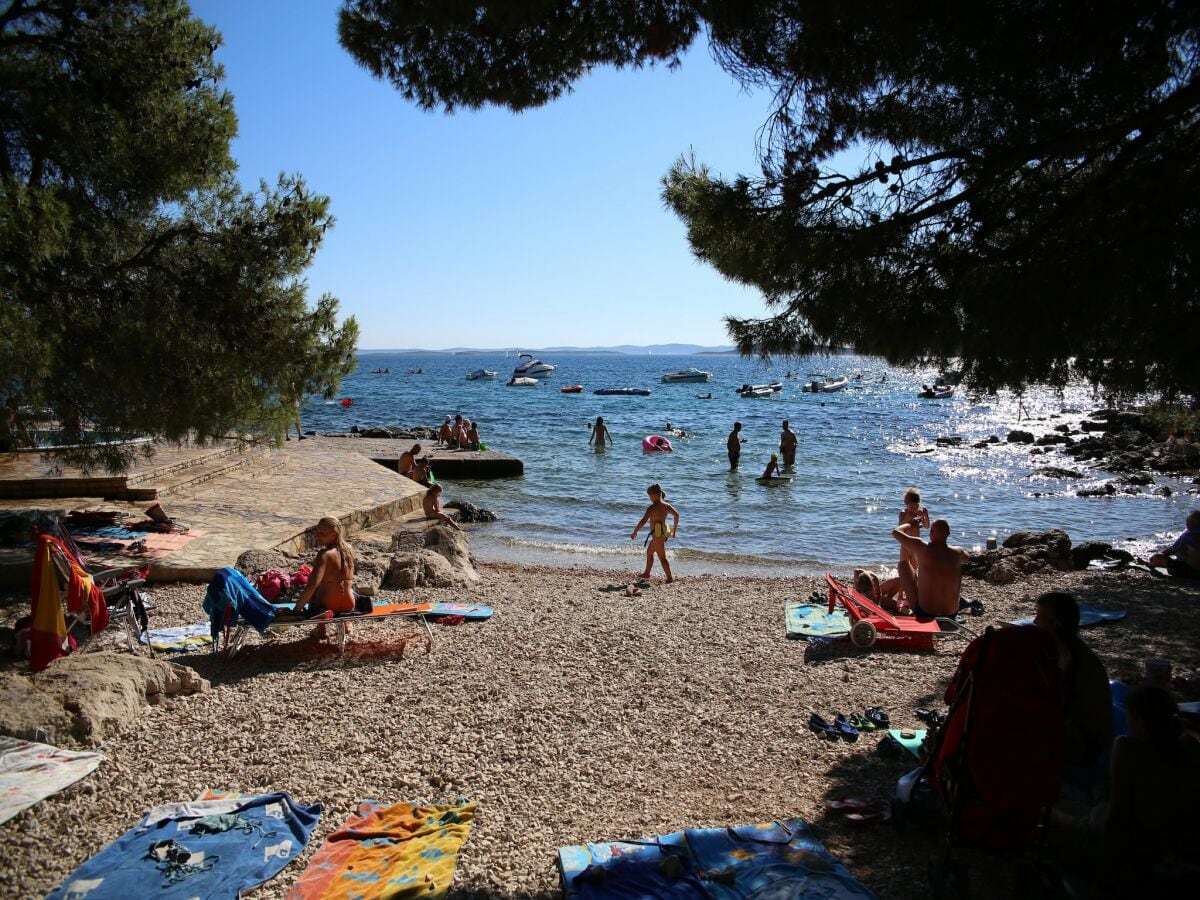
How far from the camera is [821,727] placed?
5473 mm

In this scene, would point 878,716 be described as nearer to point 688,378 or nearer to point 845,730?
point 845,730

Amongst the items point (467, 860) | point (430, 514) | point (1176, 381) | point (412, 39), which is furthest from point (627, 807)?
point (430, 514)

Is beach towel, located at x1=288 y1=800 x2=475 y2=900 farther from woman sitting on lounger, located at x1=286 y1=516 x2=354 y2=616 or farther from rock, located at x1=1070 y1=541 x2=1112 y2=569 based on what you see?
rock, located at x1=1070 y1=541 x2=1112 y2=569

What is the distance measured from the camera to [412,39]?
572 centimetres

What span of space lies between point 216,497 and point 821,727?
11.7 meters

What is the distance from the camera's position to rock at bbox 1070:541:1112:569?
1223 centimetres

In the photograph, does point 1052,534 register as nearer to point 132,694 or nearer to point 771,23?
point 771,23

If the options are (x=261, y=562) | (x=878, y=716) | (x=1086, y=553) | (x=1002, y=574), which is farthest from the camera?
(x=1086, y=553)

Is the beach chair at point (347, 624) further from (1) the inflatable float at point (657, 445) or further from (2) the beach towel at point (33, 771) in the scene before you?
(1) the inflatable float at point (657, 445)

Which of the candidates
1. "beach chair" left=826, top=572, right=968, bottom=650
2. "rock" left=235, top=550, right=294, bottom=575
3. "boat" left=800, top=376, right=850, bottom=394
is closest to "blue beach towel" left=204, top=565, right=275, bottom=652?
"rock" left=235, top=550, right=294, bottom=575

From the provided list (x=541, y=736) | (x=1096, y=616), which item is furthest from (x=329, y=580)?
(x=1096, y=616)

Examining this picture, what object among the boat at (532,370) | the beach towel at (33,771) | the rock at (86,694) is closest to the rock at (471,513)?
the rock at (86,694)

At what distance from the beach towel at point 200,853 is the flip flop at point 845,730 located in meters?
3.26

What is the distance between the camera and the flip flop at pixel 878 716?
557 centimetres
